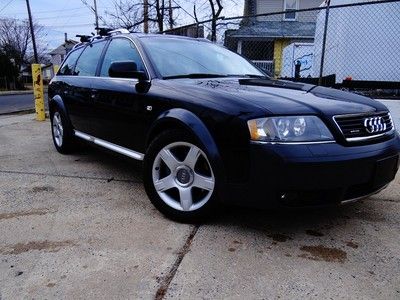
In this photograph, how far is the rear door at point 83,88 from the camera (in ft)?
15.3

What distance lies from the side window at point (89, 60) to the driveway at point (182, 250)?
1.53 metres

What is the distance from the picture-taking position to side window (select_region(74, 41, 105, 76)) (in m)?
4.78

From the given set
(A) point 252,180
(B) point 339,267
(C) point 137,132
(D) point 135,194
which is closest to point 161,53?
(C) point 137,132

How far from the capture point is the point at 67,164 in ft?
17.0

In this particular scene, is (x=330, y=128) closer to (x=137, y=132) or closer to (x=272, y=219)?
(x=272, y=219)

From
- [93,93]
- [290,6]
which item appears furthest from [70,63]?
[290,6]

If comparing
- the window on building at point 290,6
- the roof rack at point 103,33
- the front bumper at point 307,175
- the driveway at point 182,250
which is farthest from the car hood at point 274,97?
the window on building at point 290,6

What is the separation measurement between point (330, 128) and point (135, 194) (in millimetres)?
2035

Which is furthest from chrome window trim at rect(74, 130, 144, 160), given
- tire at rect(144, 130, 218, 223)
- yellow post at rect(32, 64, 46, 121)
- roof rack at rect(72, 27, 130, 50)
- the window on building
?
the window on building

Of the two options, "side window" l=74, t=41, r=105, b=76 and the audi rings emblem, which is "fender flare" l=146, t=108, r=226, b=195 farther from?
"side window" l=74, t=41, r=105, b=76

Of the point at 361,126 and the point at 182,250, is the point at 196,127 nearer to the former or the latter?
the point at 182,250

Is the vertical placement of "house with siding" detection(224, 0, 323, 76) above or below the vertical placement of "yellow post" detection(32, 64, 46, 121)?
above

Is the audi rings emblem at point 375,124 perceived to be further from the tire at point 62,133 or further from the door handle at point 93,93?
Result: the tire at point 62,133

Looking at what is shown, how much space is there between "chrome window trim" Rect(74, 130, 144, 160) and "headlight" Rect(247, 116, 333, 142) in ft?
4.62
